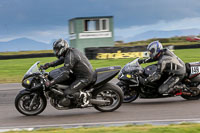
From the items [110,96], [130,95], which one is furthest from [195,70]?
[110,96]

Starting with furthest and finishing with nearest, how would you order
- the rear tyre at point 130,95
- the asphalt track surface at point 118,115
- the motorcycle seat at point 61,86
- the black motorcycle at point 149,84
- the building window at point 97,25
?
the building window at point 97,25 < the rear tyre at point 130,95 < the black motorcycle at point 149,84 < the motorcycle seat at point 61,86 < the asphalt track surface at point 118,115

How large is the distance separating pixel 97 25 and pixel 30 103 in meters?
22.0

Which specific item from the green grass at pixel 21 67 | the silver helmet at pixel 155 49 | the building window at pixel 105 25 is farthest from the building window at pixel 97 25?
the silver helmet at pixel 155 49

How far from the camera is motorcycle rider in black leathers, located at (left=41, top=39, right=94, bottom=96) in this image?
6.46 meters

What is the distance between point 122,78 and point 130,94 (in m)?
0.47

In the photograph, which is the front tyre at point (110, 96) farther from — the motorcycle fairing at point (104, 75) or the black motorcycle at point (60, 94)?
the motorcycle fairing at point (104, 75)

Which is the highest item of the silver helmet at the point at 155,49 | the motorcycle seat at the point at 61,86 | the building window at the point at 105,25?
the building window at the point at 105,25

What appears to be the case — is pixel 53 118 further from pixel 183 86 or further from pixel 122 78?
pixel 183 86

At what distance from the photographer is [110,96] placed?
6809 millimetres

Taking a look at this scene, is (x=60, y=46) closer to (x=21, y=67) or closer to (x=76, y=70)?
(x=76, y=70)

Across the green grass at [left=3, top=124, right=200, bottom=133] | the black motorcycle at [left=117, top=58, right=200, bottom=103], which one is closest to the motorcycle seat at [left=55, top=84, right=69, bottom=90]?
the green grass at [left=3, top=124, right=200, bottom=133]

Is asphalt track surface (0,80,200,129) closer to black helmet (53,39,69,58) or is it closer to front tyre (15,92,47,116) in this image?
front tyre (15,92,47,116)

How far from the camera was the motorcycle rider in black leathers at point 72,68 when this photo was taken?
6465mm

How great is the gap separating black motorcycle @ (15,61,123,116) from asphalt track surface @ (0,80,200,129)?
0.23 meters
